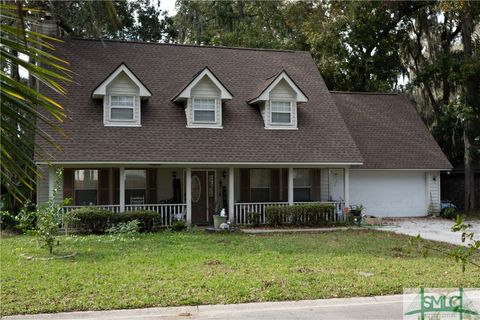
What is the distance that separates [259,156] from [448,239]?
7.58m

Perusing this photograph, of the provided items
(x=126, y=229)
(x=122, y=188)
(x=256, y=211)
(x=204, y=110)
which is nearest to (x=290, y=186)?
(x=256, y=211)

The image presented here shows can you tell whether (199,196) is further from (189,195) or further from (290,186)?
(290,186)

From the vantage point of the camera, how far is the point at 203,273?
10.3 meters

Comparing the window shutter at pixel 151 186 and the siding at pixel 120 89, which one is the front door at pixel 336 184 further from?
the siding at pixel 120 89

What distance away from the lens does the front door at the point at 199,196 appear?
2138 centimetres

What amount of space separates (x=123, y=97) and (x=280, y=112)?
21.5 feet

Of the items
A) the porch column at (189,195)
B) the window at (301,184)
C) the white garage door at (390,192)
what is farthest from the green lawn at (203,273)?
the white garage door at (390,192)

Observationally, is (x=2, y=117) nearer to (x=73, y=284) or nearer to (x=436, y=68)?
(x=73, y=284)

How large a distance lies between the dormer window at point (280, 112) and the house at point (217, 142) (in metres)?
0.04

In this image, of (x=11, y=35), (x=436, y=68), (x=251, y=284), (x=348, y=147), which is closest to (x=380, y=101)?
(x=436, y=68)

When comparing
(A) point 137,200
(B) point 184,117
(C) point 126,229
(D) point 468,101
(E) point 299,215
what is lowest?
(C) point 126,229

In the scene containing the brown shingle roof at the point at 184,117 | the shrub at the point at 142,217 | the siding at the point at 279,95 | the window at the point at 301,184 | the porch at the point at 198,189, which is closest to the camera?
the shrub at the point at 142,217

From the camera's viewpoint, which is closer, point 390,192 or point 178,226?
point 178,226

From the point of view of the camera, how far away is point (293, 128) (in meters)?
22.0
